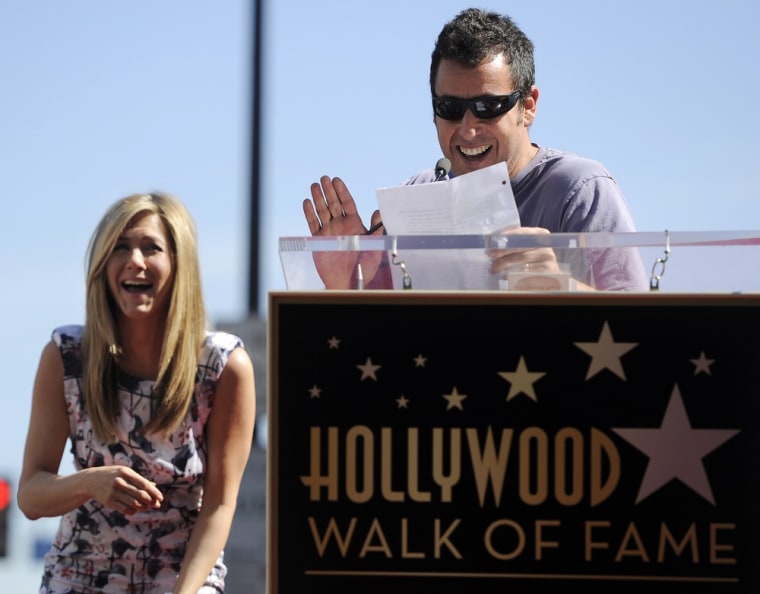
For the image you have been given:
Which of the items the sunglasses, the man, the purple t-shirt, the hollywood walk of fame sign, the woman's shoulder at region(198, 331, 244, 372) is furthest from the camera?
the woman's shoulder at region(198, 331, 244, 372)

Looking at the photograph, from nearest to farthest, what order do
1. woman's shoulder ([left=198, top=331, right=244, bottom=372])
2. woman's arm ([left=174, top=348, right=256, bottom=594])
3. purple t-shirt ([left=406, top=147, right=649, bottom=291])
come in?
purple t-shirt ([left=406, top=147, right=649, bottom=291]), woman's arm ([left=174, top=348, right=256, bottom=594]), woman's shoulder ([left=198, top=331, right=244, bottom=372])

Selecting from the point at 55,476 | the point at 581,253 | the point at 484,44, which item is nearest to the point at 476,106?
the point at 484,44

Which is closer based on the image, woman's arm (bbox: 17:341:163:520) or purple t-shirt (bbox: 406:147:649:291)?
purple t-shirt (bbox: 406:147:649:291)

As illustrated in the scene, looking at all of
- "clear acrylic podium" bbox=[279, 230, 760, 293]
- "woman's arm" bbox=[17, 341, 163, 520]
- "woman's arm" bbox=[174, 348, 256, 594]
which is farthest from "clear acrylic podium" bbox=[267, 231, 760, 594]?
"woman's arm" bbox=[174, 348, 256, 594]

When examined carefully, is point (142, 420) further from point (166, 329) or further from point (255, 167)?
point (255, 167)

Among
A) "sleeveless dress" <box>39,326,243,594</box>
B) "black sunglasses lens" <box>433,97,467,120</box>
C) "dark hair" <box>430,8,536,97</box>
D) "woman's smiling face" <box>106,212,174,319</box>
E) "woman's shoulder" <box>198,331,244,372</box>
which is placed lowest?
"sleeveless dress" <box>39,326,243,594</box>

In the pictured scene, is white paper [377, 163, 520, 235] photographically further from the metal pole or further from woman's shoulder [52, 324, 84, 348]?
the metal pole

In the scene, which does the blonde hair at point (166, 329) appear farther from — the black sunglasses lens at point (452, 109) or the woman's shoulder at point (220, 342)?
the black sunglasses lens at point (452, 109)

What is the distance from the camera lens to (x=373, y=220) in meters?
3.09

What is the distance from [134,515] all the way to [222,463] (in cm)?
32

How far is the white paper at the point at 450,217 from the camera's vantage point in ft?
8.65

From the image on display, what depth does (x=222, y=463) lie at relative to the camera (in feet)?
14.2

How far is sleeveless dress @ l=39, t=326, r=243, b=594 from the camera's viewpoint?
416 cm

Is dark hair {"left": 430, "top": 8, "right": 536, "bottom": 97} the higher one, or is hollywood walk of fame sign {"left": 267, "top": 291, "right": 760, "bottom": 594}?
dark hair {"left": 430, "top": 8, "right": 536, "bottom": 97}
